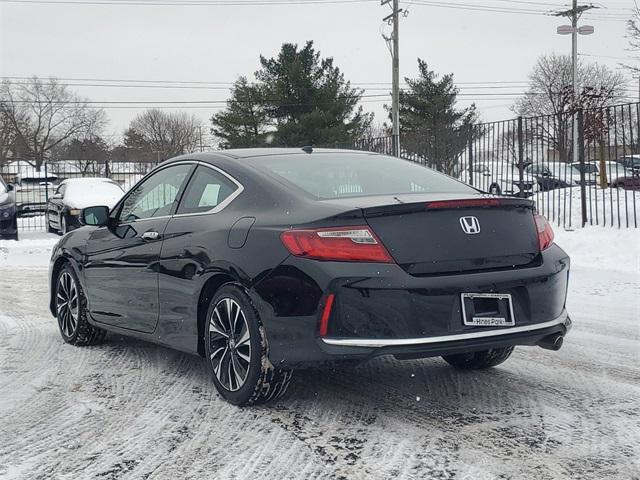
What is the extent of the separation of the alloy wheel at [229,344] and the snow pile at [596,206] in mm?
9345

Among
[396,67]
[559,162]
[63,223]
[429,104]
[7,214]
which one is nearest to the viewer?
[559,162]

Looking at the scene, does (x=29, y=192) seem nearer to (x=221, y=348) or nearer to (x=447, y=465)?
(x=221, y=348)

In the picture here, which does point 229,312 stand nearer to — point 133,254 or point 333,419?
point 333,419

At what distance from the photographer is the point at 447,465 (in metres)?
3.16

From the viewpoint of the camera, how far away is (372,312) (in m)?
3.56

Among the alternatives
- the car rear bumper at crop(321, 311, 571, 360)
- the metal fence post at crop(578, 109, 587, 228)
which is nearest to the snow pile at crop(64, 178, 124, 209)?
the metal fence post at crop(578, 109, 587, 228)

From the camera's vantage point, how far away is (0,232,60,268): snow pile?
13.0 m

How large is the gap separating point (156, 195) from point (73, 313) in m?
1.40

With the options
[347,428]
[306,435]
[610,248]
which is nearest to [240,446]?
[306,435]

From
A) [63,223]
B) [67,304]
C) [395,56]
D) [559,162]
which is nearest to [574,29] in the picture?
[395,56]

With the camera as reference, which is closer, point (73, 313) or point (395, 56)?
point (73, 313)

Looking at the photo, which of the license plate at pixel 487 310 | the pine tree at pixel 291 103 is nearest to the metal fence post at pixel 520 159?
the license plate at pixel 487 310

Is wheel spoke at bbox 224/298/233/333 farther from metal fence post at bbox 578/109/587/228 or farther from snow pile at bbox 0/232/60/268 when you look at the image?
metal fence post at bbox 578/109/587/228

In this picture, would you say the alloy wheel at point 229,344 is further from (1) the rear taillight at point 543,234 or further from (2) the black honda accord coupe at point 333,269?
(1) the rear taillight at point 543,234
